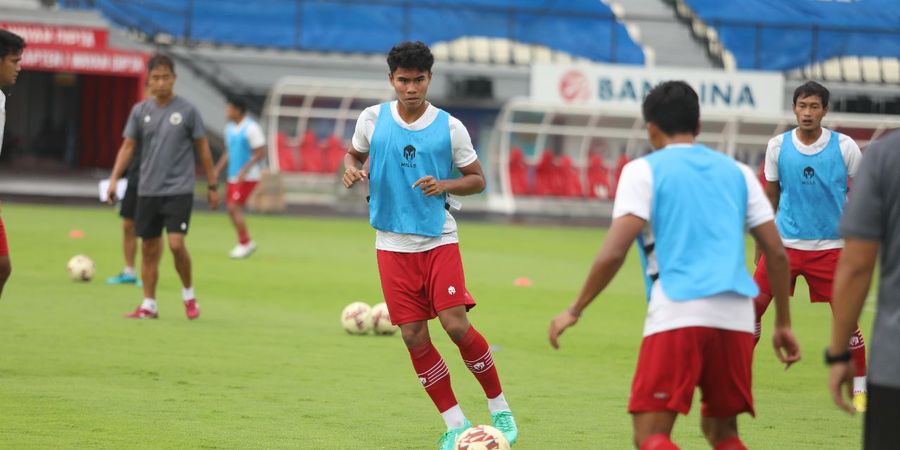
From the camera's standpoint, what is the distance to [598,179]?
114 feet

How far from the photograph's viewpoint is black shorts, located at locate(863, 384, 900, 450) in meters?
4.68

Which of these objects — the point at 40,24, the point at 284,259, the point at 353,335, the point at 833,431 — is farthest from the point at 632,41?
the point at 833,431

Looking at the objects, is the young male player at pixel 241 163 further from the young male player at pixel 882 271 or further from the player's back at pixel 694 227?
the young male player at pixel 882 271

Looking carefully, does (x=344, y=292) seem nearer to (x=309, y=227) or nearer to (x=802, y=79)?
(x=309, y=227)

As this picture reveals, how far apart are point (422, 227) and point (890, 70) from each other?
110 feet

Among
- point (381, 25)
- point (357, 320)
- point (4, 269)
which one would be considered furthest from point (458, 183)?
point (381, 25)

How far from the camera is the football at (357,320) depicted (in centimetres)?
1274

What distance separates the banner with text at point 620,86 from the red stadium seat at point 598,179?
146 cm

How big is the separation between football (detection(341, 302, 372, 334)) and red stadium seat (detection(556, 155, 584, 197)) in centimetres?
2227

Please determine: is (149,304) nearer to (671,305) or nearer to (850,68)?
(671,305)

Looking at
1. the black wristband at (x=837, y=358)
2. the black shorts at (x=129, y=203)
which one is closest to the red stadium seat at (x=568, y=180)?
the black shorts at (x=129, y=203)

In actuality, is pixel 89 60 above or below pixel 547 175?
above

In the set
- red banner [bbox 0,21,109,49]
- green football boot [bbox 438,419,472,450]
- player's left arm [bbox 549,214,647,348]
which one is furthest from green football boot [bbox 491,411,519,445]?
red banner [bbox 0,21,109,49]

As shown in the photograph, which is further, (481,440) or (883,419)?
(481,440)
